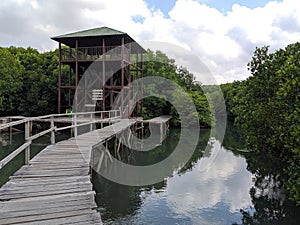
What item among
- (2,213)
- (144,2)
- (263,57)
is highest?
(144,2)

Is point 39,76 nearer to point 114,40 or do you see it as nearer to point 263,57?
point 114,40

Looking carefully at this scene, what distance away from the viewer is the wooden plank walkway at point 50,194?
331 centimetres

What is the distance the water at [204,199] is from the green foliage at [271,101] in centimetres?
150

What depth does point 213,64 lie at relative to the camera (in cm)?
2302

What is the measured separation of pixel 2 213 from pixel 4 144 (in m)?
14.0

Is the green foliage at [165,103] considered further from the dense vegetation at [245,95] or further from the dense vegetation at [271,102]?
the dense vegetation at [271,102]

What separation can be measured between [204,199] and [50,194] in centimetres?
537

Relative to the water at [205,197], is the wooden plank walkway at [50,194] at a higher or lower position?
higher

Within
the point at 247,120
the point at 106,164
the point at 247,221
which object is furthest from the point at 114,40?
the point at 247,221

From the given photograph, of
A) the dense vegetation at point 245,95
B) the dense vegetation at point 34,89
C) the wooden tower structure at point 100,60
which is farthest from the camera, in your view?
the dense vegetation at point 34,89

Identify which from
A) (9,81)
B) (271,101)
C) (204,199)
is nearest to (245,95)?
(271,101)

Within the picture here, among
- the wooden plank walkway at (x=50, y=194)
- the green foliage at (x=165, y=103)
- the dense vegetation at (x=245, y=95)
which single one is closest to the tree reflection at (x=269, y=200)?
the dense vegetation at (x=245, y=95)

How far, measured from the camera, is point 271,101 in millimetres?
6410

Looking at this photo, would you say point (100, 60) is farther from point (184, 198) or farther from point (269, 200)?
point (269, 200)
